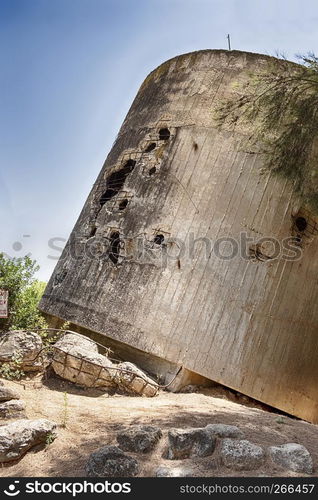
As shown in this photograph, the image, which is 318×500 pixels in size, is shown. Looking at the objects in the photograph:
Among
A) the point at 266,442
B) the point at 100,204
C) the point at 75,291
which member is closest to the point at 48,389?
the point at 75,291

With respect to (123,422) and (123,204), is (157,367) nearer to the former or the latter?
(123,422)

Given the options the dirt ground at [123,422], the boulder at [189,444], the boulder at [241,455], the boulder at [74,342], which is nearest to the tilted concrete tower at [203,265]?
the boulder at [74,342]

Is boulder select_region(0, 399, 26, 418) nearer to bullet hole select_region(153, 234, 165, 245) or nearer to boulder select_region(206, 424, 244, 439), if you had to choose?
boulder select_region(206, 424, 244, 439)

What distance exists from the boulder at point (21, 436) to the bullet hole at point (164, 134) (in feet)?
23.2

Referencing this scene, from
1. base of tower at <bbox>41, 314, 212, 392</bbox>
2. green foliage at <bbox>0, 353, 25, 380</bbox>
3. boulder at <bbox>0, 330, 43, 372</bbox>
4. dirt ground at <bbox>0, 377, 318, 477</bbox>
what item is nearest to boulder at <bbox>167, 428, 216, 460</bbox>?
dirt ground at <bbox>0, 377, 318, 477</bbox>

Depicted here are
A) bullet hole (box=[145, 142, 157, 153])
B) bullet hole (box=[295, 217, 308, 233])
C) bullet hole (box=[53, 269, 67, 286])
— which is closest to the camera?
bullet hole (box=[295, 217, 308, 233])

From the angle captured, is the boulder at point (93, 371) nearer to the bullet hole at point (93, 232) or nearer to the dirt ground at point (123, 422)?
the dirt ground at point (123, 422)

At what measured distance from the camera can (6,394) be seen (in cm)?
559

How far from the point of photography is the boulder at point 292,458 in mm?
3958

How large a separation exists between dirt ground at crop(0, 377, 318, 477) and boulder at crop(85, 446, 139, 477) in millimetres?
107

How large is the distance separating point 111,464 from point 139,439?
58cm

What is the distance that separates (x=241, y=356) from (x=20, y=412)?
183 inches

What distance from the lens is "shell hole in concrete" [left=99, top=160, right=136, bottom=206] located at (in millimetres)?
10258

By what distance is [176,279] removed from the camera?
28.2ft
